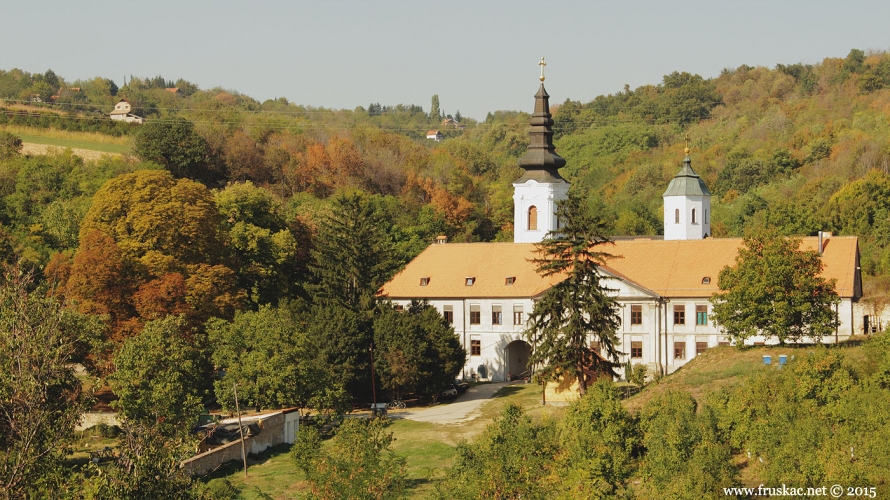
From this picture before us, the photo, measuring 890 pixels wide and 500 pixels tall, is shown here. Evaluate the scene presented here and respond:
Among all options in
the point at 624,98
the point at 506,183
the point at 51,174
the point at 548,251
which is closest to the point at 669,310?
the point at 548,251

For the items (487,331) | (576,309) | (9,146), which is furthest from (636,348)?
(9,146)

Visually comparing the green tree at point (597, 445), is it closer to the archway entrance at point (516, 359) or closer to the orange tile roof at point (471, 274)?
the archway entrance at point (516, 359)

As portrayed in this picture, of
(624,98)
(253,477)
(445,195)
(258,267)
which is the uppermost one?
(624,98)

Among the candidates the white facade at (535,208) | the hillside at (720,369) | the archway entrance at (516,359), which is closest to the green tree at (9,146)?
the white facade at (535,208)

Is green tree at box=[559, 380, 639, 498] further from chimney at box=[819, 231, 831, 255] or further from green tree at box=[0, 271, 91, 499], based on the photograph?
chimney at box=[819, 231, 831, 255]

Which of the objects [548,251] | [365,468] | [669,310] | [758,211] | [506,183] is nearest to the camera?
[365,468]

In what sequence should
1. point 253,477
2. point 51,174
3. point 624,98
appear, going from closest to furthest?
point 253,477, point 51,174, point 624,98

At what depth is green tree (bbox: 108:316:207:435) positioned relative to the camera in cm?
3456

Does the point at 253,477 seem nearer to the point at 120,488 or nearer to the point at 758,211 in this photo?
the point at 120,488

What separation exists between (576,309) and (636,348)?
11.0m

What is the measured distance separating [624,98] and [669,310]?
4583 inches

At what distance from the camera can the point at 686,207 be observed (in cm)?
7569


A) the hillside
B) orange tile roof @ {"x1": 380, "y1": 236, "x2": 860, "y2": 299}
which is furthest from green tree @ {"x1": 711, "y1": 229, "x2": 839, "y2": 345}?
orange tile roof @ {"x1": 380, "y1": 236, "x2": 860, "y2": 299}

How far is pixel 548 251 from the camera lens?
155 ft
